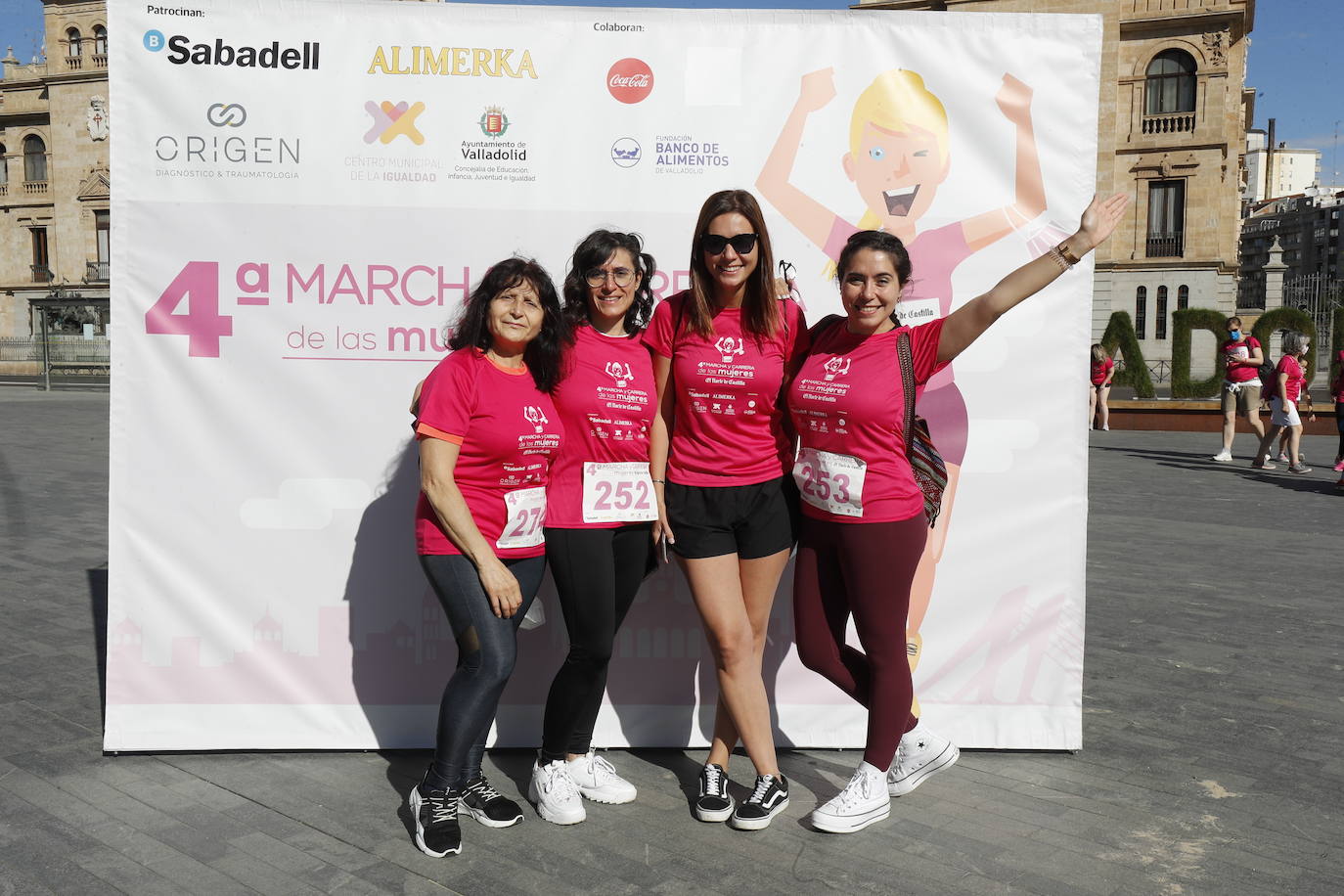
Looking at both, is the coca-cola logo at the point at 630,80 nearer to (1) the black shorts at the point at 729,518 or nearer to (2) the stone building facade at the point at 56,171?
(1) the black shorts at the point at 729,518

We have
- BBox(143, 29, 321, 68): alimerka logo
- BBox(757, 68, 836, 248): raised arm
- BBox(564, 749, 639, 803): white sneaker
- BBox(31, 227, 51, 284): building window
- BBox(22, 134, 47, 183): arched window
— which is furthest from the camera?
BBox(22, 134, 47, 183): arched window

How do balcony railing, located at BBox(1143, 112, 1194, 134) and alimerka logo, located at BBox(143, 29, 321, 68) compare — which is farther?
balcony railing, located at BBox(1143, 112, 1194, 134)

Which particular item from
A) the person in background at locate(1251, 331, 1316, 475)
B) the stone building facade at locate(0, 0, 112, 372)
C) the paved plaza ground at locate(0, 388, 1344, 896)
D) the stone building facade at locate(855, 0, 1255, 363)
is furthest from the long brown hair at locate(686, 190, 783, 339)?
the stone building facade at locate(0, 0, 112, 372)

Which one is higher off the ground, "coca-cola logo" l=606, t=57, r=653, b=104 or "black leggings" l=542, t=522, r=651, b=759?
"coca-cola logo" l=606, t=57, r=653, b=104

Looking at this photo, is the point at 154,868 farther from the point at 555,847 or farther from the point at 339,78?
the point at 339,78

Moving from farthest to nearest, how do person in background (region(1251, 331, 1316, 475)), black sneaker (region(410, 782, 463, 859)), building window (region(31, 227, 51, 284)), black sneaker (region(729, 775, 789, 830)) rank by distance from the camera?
building window (region(31, 227, 51, 284)) < person in background (region(1251, 331, 1316, 475)) < black sneaker (region(729, 775, 789, 830)) < black sneaker (region(410, 782, 463, 859))

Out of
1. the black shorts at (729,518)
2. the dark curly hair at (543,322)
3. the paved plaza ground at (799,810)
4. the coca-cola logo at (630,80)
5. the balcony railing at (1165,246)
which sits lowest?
the paved plaza ground at (799,810)

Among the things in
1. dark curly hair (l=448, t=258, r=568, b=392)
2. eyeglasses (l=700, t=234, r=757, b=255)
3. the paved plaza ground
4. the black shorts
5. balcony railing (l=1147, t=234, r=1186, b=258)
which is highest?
balcony railing (l=1147, t=234, r=1186, b=258)

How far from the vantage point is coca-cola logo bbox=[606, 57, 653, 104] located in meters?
4.07

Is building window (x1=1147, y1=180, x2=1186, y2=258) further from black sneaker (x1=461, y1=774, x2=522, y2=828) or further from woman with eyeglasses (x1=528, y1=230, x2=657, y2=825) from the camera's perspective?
black sneaker (x1=461, y1=774, x2=522, y2=828)

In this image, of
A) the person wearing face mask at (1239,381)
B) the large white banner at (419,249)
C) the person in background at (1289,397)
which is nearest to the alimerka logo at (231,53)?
the large white banner at (419,249)

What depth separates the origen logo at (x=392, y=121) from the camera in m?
4.05

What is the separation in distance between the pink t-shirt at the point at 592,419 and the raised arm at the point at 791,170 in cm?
111

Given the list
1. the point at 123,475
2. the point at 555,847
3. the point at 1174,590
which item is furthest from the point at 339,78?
the point at 1174,590
